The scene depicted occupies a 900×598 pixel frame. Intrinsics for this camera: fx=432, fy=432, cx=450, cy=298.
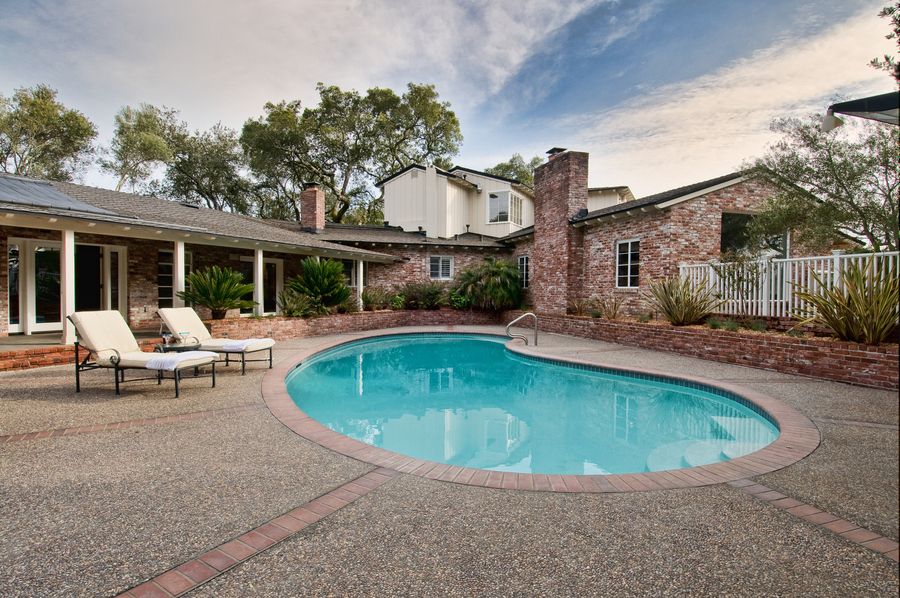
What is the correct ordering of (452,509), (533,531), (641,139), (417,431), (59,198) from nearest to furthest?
(533,531), (452,509), (417,431), (59,198), (641,139)

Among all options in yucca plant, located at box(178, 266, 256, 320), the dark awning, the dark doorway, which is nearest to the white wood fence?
the dark awning

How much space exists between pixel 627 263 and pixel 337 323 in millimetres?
9509

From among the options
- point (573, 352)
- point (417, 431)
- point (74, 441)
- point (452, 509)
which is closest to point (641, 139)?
point (573, 352)

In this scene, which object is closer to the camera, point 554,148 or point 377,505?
point 377,505

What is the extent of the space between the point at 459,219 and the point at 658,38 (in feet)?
48.5

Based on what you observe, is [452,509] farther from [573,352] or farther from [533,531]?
[573,352]

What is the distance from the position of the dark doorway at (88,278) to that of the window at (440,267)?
11.5m

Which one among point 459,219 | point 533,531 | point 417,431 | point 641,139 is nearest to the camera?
point 533,531

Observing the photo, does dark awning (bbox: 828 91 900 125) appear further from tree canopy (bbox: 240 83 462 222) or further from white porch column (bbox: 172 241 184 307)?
tree canopy (bbox: 240 83 462 222)

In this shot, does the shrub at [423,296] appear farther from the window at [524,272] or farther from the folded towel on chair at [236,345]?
the folded towel on chair at [236,345]

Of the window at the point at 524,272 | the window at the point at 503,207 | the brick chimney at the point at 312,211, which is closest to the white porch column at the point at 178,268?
the brick chimney at the point at 312,211

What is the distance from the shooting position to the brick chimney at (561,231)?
14.8m

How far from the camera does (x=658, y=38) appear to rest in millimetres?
6918

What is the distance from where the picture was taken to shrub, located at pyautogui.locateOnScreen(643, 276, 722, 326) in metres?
9.98
